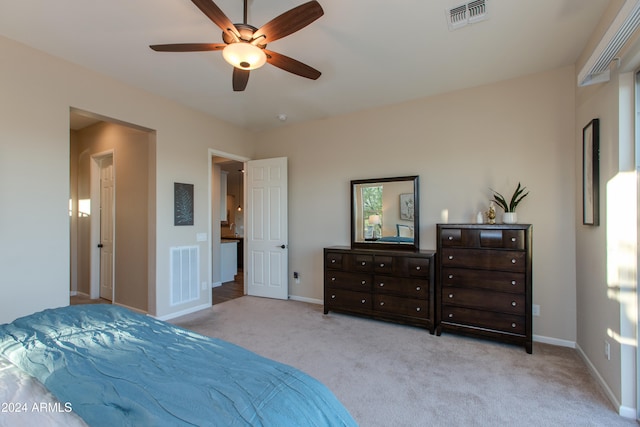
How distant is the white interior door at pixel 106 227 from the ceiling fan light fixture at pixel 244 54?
11.8ft

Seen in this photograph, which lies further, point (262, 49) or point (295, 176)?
point (295, 176)

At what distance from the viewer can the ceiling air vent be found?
2.16 meters

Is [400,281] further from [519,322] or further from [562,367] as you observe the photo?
[562,367]

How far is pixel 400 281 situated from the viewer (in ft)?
11.4

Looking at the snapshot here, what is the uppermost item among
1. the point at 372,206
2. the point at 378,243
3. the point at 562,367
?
the point at 372,206

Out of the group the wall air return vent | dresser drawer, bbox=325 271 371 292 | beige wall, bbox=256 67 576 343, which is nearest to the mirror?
beige wall, bbox=256 67 576 343

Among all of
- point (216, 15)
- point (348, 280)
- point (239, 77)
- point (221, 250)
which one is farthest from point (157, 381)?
point (221, 250)

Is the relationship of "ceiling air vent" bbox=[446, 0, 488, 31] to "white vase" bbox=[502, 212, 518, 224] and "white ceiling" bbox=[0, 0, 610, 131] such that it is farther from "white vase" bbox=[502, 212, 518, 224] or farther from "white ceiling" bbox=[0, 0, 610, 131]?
"white vase" bbox=[502, 212, 518, 224]

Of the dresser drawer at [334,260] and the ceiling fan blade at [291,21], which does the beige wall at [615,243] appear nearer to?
the ceiling fan blade at [291,21]

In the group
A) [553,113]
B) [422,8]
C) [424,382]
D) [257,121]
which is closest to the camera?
[422,8]

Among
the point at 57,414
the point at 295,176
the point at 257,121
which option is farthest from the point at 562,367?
the point at 257,121

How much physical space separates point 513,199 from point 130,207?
4.85 metres

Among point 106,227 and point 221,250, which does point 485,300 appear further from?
point 106,227

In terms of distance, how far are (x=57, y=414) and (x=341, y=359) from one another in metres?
2.22
